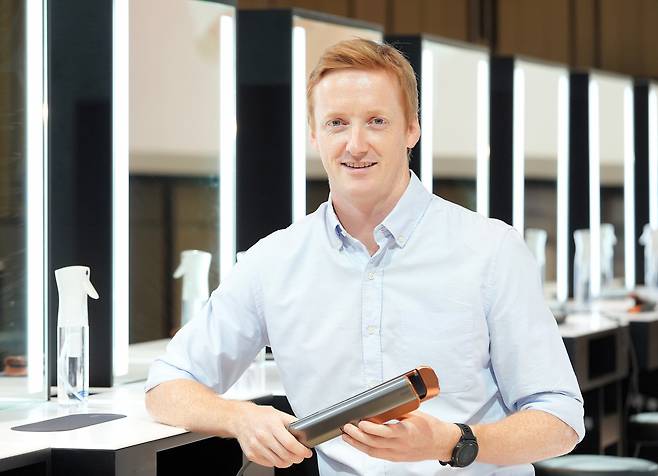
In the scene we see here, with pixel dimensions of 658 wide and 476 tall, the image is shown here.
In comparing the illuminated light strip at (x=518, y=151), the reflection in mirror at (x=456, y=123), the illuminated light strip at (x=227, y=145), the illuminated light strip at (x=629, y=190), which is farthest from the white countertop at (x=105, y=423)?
the illuminated light strip at (x=629, y=190)

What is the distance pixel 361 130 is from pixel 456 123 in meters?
2.18

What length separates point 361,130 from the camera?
142cm

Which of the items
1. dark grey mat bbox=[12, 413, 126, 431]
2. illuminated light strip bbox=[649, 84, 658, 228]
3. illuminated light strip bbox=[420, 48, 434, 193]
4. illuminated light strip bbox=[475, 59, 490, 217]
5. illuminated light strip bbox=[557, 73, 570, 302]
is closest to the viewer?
dark grey mat bbox=[12, 413, 126, 431]

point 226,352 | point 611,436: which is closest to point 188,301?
point 226,352

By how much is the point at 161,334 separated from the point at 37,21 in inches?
28.6

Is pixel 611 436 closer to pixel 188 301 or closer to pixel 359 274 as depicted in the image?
pixel 188 301

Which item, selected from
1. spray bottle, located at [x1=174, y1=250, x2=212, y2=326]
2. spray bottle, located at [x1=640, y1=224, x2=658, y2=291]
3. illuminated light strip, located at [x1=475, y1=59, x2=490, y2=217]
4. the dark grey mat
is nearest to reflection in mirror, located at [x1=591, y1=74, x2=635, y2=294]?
spray bottle, located at [x1=640, y1=224, x2=658, y2=291]

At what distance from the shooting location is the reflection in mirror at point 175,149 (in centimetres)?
236

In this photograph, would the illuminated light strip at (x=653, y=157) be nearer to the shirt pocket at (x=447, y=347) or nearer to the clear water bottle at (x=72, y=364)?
the clear water bottle at (x=72, y=364)

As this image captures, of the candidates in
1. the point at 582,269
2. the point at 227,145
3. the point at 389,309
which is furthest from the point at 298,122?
the point at 582,269

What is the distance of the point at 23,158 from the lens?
210cm

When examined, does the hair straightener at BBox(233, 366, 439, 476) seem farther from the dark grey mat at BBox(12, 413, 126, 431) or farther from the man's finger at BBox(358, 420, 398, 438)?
the dark grey mat at BBox(12, 413, 126, 431)

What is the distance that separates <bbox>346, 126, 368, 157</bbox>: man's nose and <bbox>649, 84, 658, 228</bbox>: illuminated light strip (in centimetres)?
379

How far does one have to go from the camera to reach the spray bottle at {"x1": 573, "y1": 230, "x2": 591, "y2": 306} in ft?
13.3
